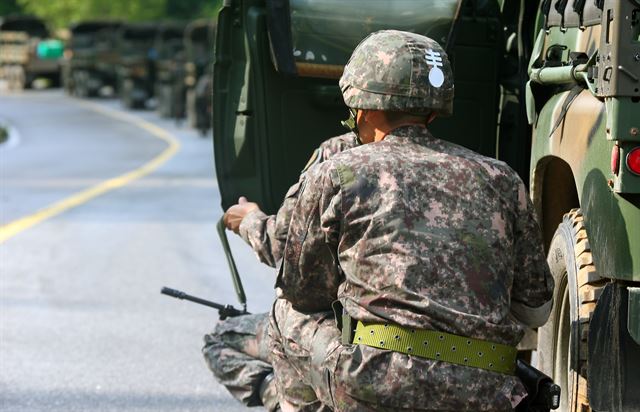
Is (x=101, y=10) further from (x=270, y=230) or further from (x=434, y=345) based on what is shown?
(x=434, y=345)

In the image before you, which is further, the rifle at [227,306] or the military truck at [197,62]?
the military truck at [197,62]

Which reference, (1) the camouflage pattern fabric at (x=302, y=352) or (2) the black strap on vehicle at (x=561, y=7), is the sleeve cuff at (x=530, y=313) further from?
(2) the black strap on vehicle at (x=561, y=7)

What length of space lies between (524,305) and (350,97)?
2.63ft

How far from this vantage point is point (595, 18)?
4836 millimetres

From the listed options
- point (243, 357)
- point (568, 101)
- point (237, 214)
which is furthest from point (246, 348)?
point (568, 101)

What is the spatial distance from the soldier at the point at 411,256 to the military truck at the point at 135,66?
A: 35.6 m

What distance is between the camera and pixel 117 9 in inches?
2653

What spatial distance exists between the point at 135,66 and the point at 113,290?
31088mm

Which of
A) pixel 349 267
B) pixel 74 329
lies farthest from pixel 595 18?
pixel 74 329

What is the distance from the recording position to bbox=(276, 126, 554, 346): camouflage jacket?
4.11m

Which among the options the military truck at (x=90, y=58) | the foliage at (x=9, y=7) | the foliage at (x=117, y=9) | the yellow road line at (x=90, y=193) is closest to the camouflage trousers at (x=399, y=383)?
the yellow road line at (x=90, y=193)

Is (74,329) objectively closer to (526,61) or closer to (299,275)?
(526,61)

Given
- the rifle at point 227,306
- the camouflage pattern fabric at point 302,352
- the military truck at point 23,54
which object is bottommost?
the military truck at point 23,54

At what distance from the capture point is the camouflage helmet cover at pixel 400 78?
423cm
